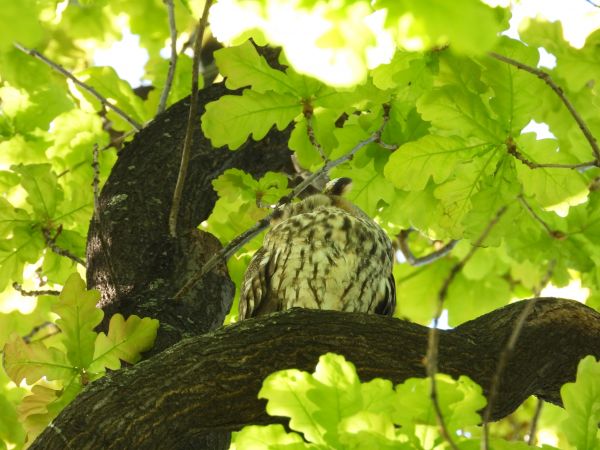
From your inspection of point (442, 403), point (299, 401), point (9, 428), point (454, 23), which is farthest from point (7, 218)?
point (454, 23)

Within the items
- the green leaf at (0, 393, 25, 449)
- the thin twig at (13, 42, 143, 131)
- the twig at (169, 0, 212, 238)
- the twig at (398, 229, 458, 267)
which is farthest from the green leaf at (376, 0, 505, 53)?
the twig at (398, 229, 458, 267)

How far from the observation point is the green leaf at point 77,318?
2.16m

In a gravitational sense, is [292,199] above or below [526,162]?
above

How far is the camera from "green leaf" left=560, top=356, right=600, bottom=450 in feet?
5.64

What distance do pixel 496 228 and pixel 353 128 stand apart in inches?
23.2

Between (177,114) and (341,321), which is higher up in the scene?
(177,114)

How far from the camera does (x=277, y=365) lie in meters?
1.98

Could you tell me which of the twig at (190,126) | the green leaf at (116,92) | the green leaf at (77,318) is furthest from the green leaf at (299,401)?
the green leaf at (116,92)

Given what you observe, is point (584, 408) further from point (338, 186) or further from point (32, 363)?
point (338, 186)

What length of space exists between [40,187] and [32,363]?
742mm

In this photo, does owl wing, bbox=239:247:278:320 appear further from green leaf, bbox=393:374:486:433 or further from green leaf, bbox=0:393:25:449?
green leaf, bbox=393:374:486:433

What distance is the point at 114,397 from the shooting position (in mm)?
1888

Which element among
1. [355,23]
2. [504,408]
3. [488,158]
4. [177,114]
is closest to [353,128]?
[488,158]

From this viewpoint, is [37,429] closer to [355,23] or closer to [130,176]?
[130,176]
